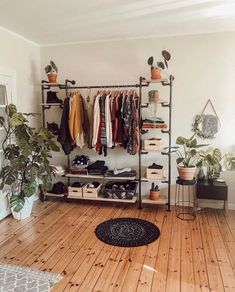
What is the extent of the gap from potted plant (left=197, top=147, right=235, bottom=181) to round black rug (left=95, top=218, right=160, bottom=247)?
1.09 metres

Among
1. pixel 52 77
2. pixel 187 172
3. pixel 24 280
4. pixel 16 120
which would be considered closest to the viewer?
pixel 24 280

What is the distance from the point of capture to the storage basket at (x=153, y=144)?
370 centimetres

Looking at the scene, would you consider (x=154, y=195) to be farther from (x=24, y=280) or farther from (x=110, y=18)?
(x=110, y=18)

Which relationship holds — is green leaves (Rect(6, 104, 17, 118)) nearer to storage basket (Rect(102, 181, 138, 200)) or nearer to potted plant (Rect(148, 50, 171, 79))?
storage basket (Rect(102, 181, 138, 200))

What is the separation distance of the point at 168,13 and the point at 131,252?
8.55 ft

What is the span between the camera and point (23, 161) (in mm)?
3287

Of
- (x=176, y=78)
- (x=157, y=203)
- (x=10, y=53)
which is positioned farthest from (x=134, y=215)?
(x=10, y=53)

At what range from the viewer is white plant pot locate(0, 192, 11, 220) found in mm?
3551

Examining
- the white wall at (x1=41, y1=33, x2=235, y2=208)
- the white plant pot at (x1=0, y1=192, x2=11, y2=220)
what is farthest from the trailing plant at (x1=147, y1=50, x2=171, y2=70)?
the white plant pot at (x1=0, y1=192, x2=11, y2=220)

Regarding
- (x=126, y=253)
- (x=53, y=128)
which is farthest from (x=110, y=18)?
(x=126, y=253)

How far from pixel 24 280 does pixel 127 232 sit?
4.17ft

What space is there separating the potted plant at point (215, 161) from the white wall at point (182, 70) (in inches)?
7.2

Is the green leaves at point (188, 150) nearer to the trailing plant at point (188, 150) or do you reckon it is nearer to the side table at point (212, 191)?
the trailing plant at point (188, 150)

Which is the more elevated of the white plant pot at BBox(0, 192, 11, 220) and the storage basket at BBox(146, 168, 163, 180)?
the storage basket at BBox(146, 168, 163, 180)
